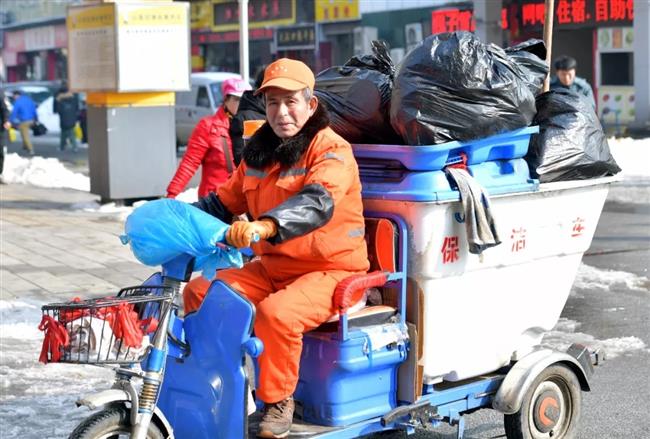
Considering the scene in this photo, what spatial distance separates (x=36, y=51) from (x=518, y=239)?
59131 millimetres

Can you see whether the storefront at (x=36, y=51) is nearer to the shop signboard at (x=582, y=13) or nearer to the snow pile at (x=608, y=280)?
the shop signboard at (x=582, y=13)

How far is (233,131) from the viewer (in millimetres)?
7785

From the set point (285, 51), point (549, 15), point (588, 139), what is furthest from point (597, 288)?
point (285, 51)

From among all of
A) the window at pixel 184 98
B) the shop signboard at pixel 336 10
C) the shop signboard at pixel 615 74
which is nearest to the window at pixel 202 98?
the window at pixel 184 98

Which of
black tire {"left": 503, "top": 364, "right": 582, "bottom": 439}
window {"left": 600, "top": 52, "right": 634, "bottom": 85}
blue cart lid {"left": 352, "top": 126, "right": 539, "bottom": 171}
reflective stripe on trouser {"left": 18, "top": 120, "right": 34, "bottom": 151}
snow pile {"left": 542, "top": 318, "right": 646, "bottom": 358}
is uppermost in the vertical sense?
window {"left": 600, "top": 52, "right": 634, "bottom": 85}

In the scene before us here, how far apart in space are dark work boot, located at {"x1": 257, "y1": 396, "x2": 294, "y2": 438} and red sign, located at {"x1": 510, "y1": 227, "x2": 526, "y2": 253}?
130 centimetres

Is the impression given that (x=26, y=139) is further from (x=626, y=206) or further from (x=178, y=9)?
(x=626, y=206)

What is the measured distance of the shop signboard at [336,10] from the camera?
3650 cm

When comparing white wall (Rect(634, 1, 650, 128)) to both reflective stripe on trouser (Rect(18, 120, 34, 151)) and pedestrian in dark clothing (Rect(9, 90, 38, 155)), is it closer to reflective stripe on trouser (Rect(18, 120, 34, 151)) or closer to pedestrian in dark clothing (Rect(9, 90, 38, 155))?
reflective stripe on trouser (Rect(18, 120, 34, 151))

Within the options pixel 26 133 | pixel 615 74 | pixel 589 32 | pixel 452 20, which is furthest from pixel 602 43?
pixel 26 133

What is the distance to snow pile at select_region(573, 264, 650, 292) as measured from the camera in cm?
878

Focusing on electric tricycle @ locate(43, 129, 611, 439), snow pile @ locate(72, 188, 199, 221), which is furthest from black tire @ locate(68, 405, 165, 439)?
snow pile @ locate(72, 188, 199, 221)

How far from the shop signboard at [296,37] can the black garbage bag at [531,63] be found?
3303 centimetres

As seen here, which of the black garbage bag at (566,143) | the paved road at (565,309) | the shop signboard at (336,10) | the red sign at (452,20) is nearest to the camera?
the black garbage bag at (566,143)
